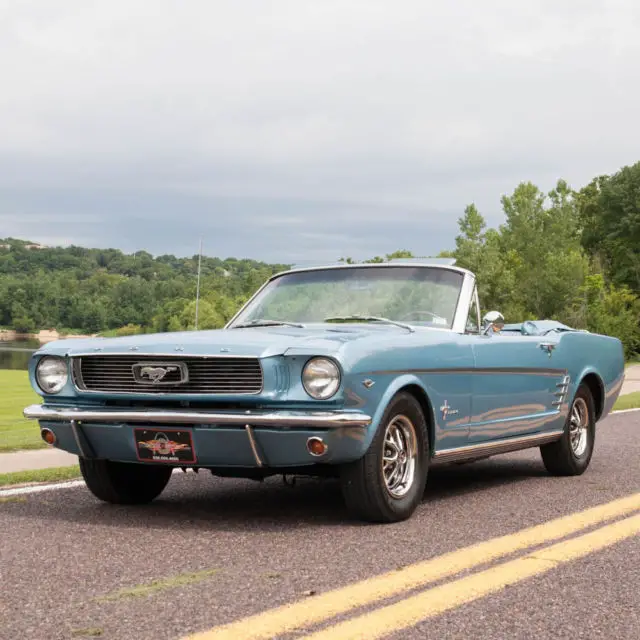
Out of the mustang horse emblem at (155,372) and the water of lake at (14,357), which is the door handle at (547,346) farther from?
the water of lake at (14,357)

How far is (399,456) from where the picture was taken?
6512 millimetres

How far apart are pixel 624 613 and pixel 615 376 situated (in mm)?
6024

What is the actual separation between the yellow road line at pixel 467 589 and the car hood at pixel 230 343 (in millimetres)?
1532

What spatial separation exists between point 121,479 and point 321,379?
1754mm

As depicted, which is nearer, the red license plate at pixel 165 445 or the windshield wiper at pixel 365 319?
the red license plate at pixel 165 445

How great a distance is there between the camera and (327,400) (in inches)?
234

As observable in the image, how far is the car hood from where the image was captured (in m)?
6.04

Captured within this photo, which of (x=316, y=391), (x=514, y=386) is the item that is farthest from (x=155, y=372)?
(x=514, y=386)

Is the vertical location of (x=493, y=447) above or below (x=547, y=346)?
below

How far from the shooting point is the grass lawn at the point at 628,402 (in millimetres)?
18975

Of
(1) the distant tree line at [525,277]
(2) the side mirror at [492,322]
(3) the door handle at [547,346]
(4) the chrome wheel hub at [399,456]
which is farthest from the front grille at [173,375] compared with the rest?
(1) the distant tree line at [525,277]

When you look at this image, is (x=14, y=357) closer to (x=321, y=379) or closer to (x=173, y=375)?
(x=173, y=375)

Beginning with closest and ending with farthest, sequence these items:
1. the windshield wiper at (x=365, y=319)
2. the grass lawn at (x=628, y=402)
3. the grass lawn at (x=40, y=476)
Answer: the windshield wiper at (x=365, y=319) → the grass lawn at (x=40, y=476) → the grass lawn at (x=628, y=402)

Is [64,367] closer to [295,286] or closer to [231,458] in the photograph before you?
[231,458]
